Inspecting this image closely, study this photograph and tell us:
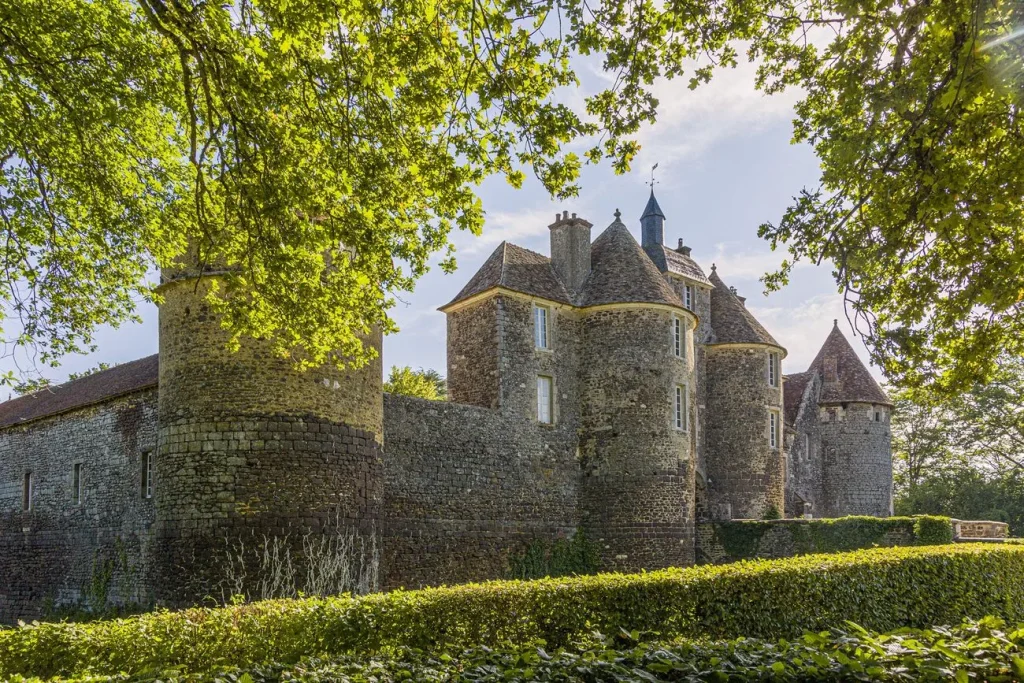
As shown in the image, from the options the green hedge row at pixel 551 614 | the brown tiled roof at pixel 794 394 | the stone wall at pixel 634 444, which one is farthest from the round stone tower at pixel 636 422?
the brown tiled roof at pixel 794 394

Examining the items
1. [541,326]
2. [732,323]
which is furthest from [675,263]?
[541,326]

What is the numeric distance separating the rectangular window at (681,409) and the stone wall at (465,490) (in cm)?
A: 312

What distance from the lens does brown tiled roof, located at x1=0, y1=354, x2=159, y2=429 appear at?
63.4 feet

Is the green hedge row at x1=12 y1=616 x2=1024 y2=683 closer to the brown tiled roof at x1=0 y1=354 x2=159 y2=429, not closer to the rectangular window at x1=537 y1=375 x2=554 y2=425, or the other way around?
the brown tiled roof at x1=0 y1=354 x2=159 y2=429

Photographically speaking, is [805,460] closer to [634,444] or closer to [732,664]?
[634,444]

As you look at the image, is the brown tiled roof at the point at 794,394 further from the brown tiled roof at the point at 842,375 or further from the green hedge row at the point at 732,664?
the green hedge row at the point at 732,664

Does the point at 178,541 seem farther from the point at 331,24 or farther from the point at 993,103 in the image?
the point at 993,103

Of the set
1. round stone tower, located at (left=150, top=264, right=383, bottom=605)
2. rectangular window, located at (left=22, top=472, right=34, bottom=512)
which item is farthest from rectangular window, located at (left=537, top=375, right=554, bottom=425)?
rectangular window, located at (left=22, top=472, right=34, bottom=512)

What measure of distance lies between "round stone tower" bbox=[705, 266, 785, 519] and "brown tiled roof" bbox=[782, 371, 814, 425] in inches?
204

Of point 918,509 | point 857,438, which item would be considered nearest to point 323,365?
point 857,438

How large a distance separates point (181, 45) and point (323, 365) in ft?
22.6

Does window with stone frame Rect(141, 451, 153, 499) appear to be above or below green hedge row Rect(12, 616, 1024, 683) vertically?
above

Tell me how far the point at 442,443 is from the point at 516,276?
5702mm

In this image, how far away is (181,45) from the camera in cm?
881
